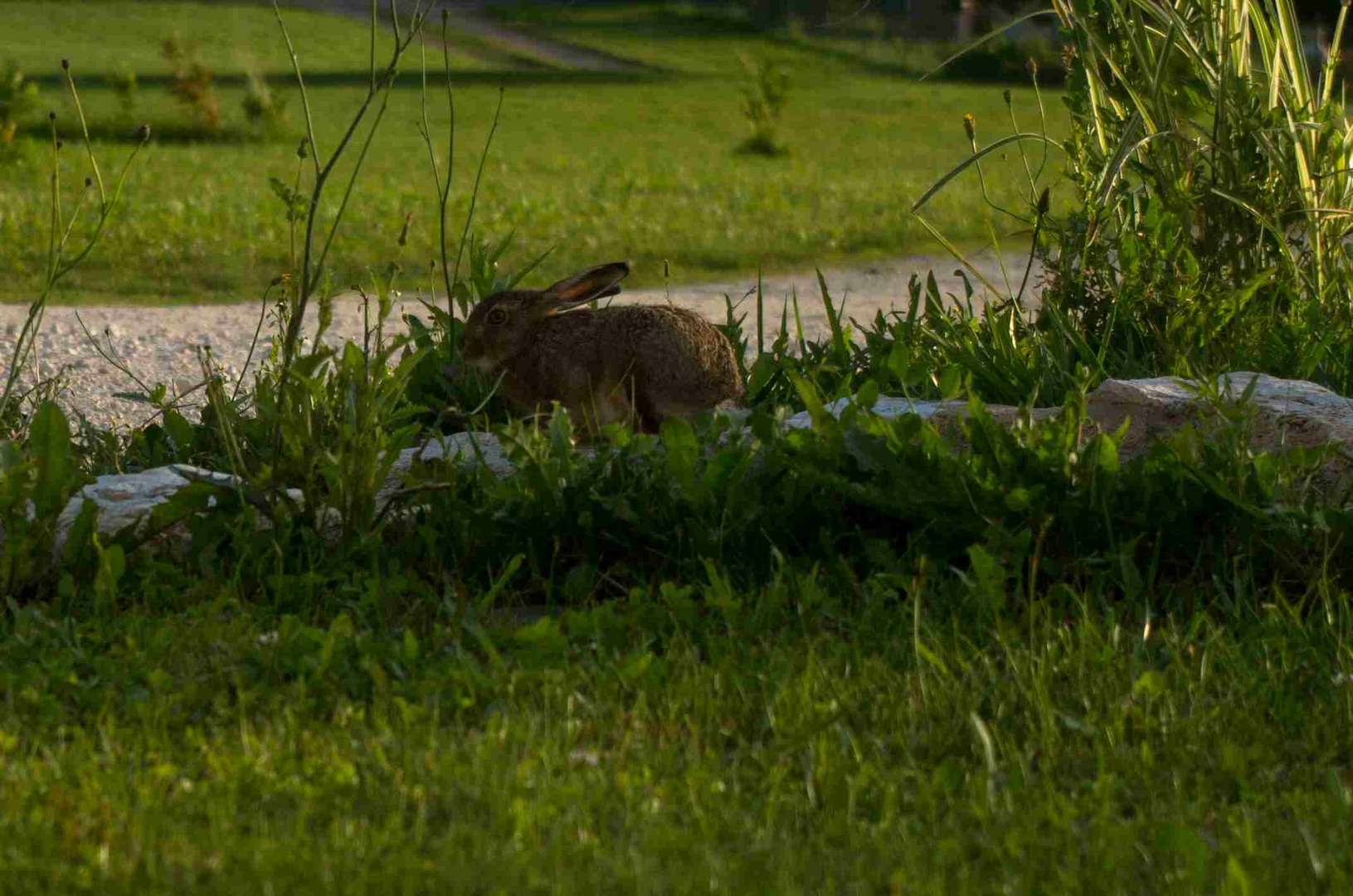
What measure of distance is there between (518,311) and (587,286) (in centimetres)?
24

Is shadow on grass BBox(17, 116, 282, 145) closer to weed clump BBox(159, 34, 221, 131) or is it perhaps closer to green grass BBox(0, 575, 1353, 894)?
weed clump BBox(159, 34, 221, 131)

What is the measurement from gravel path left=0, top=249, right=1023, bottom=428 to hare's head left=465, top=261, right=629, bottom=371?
511 millimetres

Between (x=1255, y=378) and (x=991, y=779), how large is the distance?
60.3 inches

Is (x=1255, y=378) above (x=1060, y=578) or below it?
above

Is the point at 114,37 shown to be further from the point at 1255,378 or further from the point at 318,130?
the point at 1255,378

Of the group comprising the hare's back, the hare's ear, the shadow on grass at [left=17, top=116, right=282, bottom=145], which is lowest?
the shadow on grass at [left=17, top=116, right=282, bottom=145]

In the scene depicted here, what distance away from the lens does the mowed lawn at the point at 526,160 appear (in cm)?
1129

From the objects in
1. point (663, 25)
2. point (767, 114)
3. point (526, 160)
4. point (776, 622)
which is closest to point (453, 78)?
point (767, 114)

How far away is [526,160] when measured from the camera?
17.9 meters

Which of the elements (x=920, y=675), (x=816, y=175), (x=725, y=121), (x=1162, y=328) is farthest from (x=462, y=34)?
(x=920, y=675)

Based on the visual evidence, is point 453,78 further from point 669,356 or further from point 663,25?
point 669,356

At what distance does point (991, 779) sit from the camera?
3.07m

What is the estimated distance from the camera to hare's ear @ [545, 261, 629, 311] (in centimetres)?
502

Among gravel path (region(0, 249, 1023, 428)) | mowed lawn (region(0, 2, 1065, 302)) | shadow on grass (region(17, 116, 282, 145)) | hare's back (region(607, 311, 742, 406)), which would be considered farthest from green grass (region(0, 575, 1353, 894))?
shadow on grass (region(17, 116, 282, 145))
